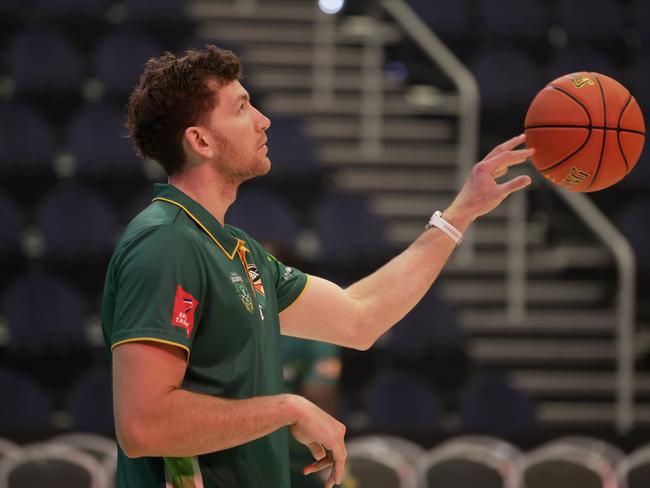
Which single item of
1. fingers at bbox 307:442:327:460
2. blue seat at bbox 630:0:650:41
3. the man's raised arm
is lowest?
fingers at bbox 307:442:327:460

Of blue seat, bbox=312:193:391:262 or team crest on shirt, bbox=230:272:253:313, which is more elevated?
team crest on shirt, bbox=230:272:253:313

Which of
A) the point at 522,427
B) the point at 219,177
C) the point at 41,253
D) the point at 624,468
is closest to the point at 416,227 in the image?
the point at 522,427

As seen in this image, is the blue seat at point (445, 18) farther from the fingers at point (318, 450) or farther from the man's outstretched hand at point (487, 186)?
the fingers at point (318, 450)

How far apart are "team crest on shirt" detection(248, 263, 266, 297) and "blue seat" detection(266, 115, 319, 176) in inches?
210

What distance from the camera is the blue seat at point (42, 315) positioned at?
23.1 ft

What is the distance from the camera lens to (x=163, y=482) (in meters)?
2.25

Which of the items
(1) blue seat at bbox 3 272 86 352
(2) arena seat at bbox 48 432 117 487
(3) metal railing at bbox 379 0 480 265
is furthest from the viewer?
(3) metal railing at bbox 379 0 480 265

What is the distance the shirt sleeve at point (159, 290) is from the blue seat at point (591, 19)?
7.55 metres

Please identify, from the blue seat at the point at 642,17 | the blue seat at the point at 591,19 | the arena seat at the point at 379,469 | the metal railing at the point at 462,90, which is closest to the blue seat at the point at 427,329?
the metal railing at the point at 462,90

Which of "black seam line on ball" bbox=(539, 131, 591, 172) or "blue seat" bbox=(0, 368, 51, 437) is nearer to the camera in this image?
"black seam line on ball" bbox=(539, 131, 591, 172)

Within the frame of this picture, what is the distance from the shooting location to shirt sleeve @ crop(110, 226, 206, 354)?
6.92 feet

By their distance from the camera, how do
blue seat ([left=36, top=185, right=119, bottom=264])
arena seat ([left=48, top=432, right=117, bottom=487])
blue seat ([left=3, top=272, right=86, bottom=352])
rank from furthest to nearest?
blue seat ([left=36, top=185, right=119, bottom=264]) → blue seat ([left=3, top=272, right=86, bottom=352]) → arena seat ([left=48, top=432, right=117, bottom=487])

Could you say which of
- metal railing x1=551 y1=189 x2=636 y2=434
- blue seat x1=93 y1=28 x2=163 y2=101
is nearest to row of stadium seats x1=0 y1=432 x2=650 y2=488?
metal railing x1=551 y1=189 x2=636 y2=434

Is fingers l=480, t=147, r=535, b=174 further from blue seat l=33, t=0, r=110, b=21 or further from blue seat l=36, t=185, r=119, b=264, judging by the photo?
blue seat l=33, t=0, r=110, b=21
